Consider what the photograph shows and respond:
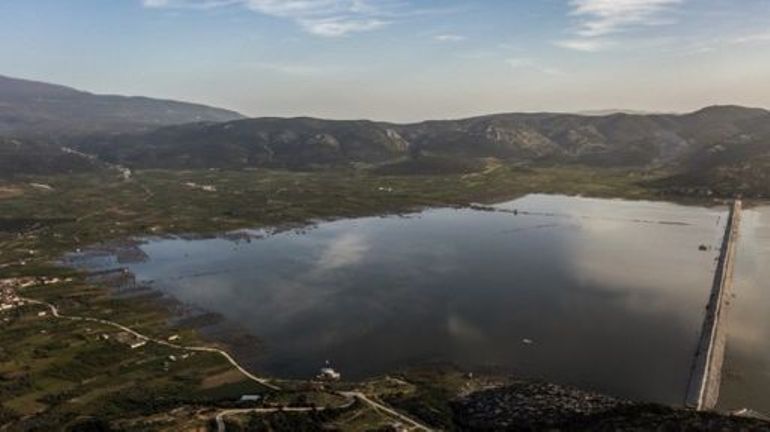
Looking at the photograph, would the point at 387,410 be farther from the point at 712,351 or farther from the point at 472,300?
the point at 472,300

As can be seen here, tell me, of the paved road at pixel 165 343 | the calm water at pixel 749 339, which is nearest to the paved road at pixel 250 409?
the paved road at pixel 165 343

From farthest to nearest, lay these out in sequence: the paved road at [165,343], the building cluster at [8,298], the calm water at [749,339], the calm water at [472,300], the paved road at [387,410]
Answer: the building cluster at [8,298]
the calm water at [472,300]
the paved road at [165,343]
the calm water at [749,339]
the paved road at [387,410]

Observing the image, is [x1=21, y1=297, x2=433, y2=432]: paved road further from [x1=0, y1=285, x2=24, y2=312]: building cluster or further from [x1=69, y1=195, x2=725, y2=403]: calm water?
[x1=0, y1=285, x2=24, y2=312]: building cluster

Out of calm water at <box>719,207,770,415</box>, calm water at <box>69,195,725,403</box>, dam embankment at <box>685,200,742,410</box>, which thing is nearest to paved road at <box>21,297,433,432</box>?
calm water at <box>69,195,725,403</box>

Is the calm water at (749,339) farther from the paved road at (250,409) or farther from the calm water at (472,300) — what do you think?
the paved road at (250,409)

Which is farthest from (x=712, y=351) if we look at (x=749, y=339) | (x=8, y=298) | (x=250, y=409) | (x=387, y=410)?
(x=8, y=298)
